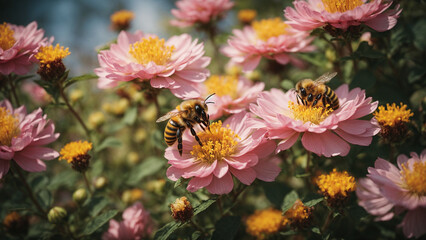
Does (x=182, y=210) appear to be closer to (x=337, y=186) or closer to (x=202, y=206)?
(x=202, y=206)

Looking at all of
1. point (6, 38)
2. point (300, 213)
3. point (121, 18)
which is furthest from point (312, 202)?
point (121, 18)

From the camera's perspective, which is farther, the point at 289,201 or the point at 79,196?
the point at 79,196

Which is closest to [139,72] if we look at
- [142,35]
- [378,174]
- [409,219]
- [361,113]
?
[142,35]

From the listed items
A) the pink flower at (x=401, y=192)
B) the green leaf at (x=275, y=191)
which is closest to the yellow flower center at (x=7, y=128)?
the green leaf at (x=275, y=191)

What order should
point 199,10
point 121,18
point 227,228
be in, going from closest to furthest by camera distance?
point 227,228, point 199,10, point 121,18

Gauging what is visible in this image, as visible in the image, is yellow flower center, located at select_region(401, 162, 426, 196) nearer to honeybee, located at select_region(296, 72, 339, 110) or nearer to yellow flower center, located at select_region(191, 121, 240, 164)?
honeybee, located at select_region(296, 72, 339, 110)

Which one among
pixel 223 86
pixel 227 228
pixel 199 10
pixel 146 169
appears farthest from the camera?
pixel 199 10

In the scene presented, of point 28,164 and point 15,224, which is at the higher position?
point 28,164

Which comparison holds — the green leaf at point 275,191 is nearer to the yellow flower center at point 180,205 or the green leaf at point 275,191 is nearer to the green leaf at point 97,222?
the yellow flower center at point 180,205
